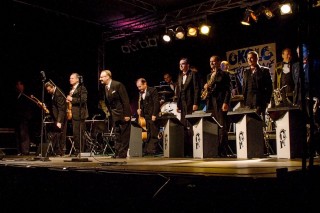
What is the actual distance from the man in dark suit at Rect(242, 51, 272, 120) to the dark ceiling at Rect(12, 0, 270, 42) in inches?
123

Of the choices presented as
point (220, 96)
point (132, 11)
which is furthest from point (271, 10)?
point (132, 11)

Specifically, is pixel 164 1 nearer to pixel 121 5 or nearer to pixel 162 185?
pixel 121 5

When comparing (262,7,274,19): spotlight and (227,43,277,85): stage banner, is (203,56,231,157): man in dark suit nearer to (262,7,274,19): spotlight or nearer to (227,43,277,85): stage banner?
(262,7,274,19): spotlight

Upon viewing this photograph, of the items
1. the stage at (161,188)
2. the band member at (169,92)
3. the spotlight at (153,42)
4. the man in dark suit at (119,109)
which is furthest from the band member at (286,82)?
the spotlight at (153,42)

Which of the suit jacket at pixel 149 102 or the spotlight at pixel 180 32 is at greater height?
the spotlight at pixel 180 32

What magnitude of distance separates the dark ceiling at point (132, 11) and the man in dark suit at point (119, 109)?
14.3 feet

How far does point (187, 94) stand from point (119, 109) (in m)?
1.88

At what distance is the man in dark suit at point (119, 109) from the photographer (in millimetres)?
8844

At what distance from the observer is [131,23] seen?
14.1 m

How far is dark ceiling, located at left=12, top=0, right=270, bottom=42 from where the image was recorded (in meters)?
11.8

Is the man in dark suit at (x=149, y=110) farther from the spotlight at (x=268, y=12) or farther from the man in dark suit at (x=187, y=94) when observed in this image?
the spotlight at (x=268, y=12)

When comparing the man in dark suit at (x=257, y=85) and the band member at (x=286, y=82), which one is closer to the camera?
the man in dark suit at (x=257, y=85)

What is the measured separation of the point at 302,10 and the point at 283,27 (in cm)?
965

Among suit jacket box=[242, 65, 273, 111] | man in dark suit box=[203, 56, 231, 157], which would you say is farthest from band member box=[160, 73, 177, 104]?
suit jacket box=[242, 65, 273, 111]
